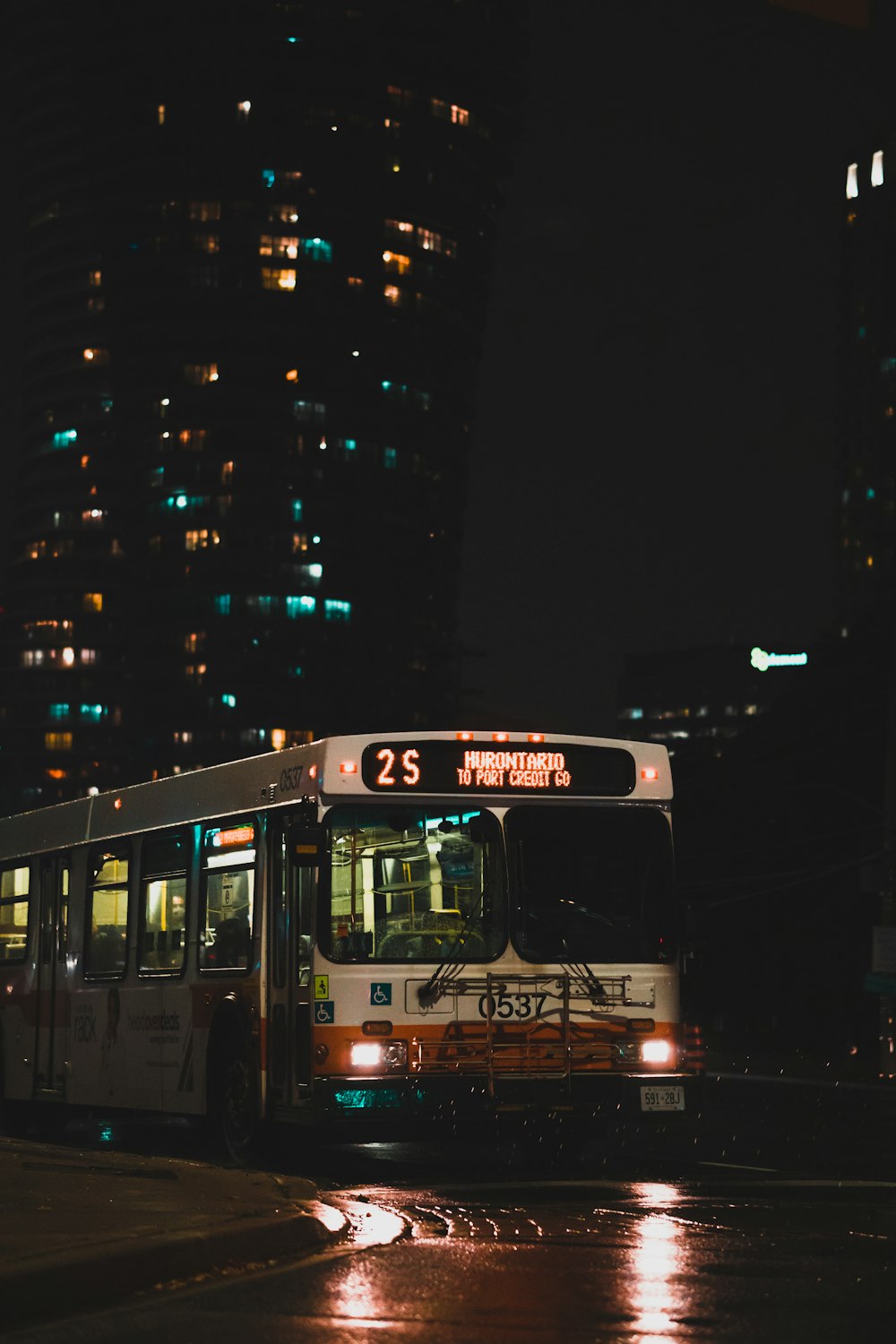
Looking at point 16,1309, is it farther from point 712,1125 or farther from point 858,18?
point 712,1125

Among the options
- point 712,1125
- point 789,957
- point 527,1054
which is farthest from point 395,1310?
point 789,957

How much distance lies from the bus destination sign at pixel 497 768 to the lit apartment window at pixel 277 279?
613 feet

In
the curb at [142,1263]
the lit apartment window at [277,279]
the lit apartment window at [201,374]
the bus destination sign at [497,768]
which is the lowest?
the curb at [142,1263]

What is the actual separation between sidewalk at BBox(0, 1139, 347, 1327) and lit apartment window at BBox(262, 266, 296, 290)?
18909 cm

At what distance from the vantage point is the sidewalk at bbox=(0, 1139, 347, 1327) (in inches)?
325

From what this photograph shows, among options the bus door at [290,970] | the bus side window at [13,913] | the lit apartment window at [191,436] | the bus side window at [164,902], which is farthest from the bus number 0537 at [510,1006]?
the lit apartment window at [191,436]

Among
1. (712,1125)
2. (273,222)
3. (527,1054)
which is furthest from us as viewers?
(273,222)

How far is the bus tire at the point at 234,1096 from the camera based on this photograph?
590 inches

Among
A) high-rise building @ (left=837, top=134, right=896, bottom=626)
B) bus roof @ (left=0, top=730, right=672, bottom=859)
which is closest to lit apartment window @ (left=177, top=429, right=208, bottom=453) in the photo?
high-rise building @ (left=837, top=134, right=896, bottom=626)

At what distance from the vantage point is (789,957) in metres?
54.9

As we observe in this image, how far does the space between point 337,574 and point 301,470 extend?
1035cm

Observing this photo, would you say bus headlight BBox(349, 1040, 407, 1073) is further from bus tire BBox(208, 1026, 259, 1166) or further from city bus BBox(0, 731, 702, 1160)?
bus tire BBox(208, 1026, 259, 1166)

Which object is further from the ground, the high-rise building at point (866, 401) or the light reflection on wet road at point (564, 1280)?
the high-rise building at point (866, 401)

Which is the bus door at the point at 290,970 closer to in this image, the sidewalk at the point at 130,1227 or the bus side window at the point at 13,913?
the sidewalk at the point at 130,1227
